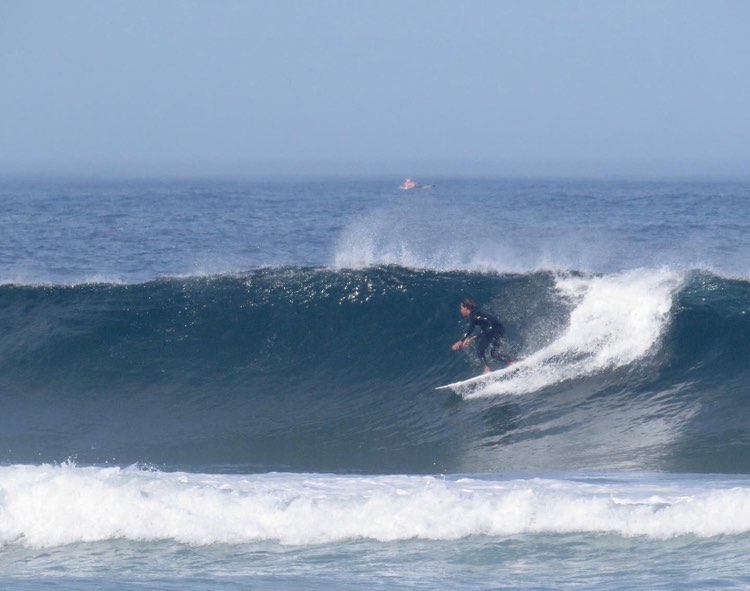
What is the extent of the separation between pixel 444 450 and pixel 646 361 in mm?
3476

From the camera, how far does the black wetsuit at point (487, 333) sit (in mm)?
12531

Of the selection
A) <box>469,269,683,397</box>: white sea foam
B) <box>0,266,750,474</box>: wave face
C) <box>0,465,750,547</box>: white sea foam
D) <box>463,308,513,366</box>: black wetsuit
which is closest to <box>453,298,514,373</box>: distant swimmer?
<box>463,308,513,366</box>: black wetsuit

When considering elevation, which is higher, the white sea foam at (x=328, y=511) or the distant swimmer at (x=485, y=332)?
the distant swimmer at (x=485, y=332)

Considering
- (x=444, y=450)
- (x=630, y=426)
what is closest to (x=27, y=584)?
(x=444, y=450)

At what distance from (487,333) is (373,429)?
79.5 inches

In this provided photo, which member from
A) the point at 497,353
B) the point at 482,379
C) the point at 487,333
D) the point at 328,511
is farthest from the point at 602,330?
the point at 328,511

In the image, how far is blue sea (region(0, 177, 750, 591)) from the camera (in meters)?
7.12

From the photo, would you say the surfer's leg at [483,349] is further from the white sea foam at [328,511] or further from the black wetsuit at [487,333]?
the white sea foam at [328,511]

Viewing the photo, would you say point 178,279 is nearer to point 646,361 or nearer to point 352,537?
point 646,361

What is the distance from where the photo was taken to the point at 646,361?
1284 cm

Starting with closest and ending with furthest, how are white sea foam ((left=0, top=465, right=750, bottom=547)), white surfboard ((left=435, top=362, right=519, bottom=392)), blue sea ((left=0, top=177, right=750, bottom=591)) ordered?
1. blue sea ((left=0, top=177, right=750, bottom=591))
2. white sea foam ((left=0, top=465, right=750, bottom=547))
3. white surfboard ((left=435, top=362, right=519, bottom=392))

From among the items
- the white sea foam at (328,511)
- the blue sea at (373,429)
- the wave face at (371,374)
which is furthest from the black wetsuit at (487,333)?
the white sea foam at (328,511)

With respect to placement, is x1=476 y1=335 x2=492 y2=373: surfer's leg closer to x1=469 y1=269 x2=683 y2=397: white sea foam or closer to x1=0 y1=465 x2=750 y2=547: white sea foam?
x1=469 y1=269 x2=683 y2=397: white sea foam

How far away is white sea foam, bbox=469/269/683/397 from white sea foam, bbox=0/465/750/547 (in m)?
3.90
